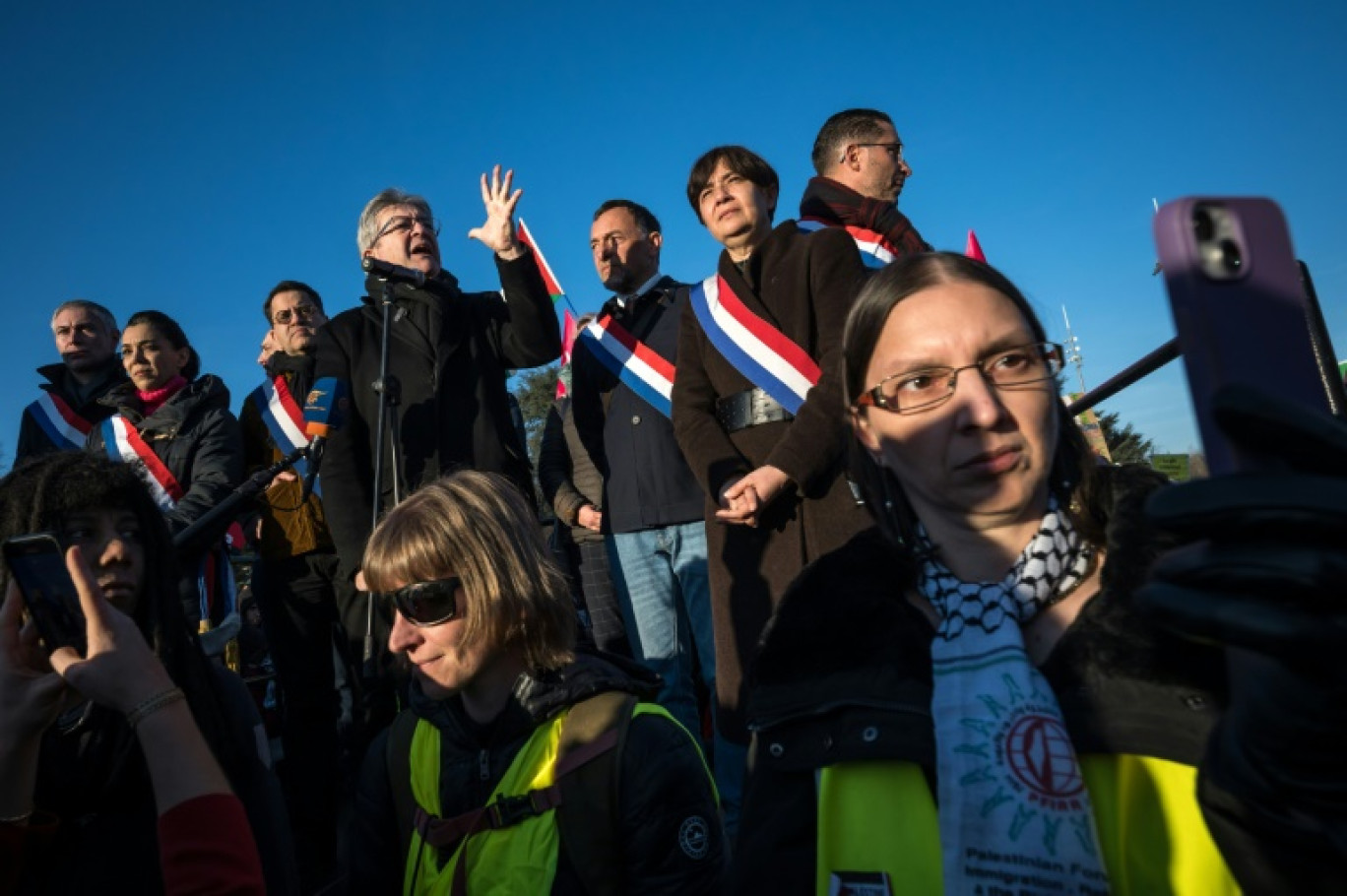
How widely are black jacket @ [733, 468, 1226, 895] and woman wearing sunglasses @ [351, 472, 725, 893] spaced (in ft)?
1.84

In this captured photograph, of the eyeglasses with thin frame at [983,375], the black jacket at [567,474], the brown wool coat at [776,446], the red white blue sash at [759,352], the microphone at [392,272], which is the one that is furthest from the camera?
the black jacket at [567,474]

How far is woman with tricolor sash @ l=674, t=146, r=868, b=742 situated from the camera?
3.13 metres

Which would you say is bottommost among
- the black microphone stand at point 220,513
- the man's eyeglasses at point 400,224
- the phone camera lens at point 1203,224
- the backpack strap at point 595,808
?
the backpack strap at point 595,808

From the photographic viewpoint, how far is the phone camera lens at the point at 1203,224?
0.85 metres

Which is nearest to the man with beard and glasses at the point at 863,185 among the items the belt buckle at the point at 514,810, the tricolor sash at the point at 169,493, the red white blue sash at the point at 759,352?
the red white blue sash at the point at 759,352

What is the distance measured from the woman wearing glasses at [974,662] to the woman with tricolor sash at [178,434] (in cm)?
336

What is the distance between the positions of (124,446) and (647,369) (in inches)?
106

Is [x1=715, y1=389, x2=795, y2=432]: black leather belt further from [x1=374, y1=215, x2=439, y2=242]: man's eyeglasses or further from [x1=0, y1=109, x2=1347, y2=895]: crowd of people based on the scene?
[x1=374, y1=215, x2=439, y2=242]: man's eyeglasses

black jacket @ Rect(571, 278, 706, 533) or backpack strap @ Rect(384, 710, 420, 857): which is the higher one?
black jacket @ Rect(571, 278, 706, 533)

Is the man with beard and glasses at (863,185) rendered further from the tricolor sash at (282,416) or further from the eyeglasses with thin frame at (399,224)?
the tricolor sash at (282,416)

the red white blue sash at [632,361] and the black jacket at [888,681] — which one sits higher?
the red white blue sash at [632,361]

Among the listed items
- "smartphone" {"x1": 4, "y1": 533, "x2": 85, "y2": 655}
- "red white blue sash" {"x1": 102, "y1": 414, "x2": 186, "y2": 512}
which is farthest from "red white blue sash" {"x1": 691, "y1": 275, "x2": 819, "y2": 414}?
"red white blue sash" {"x1": 102, "y1": 414, "x2": 186, "y2": 512}

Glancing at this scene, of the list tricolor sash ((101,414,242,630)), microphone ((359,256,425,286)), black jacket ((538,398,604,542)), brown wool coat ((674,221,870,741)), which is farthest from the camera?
black jacket ((538,398,604,542))

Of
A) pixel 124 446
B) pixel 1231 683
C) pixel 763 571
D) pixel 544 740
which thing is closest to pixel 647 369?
pixel 763 571
